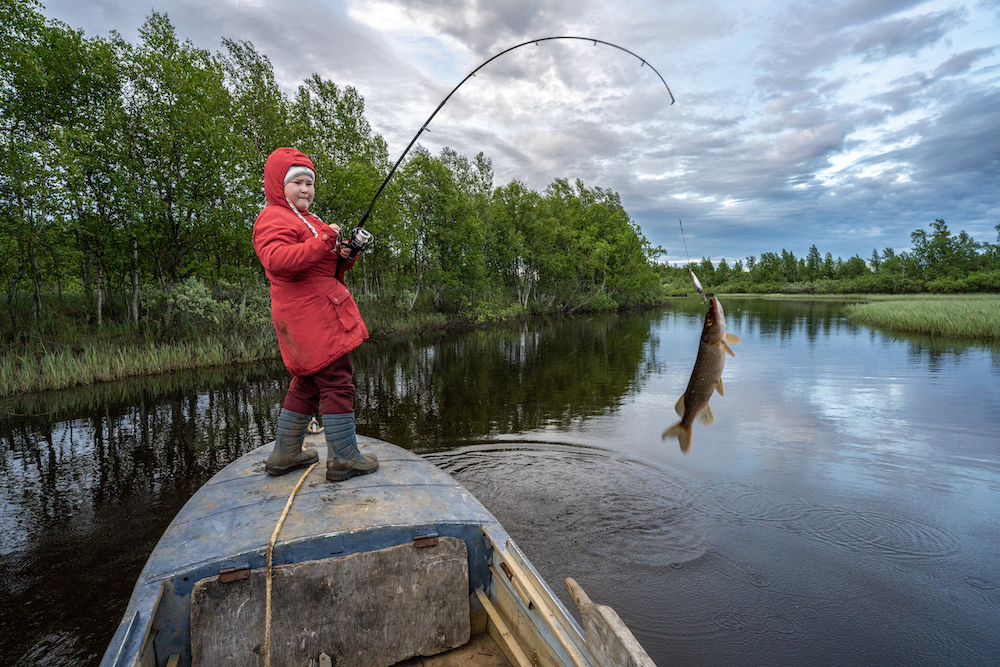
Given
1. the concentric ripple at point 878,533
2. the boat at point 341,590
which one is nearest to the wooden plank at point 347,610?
the boat at point 341,590

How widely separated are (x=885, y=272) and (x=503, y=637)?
324ft

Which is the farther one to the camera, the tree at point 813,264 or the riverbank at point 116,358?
the tree at point 813,264

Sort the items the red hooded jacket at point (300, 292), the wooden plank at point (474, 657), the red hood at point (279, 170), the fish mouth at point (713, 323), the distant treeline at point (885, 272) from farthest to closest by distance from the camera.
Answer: the distant treeline at point (885, 272)
the red hood at point (279, 170)
the red hooded jacket at point (300, 292)
the fish mouth at point (713, 323)
the wooden plank at point (474, 657)

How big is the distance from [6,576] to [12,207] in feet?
40.9

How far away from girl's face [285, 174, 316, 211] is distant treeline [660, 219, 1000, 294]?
1841 inches

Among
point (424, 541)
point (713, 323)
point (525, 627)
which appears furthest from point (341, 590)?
point (713, 323)

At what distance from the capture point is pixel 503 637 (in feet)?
8.24

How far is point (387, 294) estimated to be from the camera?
29.0 metres

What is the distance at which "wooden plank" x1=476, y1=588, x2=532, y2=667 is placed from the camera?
2365 mm

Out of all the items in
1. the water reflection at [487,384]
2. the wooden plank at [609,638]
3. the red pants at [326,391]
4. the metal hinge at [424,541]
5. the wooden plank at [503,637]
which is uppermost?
the red pants at [326,391]

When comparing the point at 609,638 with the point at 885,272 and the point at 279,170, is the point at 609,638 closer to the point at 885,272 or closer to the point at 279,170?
the point at 279,170

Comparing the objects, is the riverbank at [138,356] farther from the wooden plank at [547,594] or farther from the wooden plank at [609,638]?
the wooden plank at [609,638]

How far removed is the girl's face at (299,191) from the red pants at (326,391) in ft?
3.51

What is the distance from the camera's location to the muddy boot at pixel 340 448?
10.7 ft
